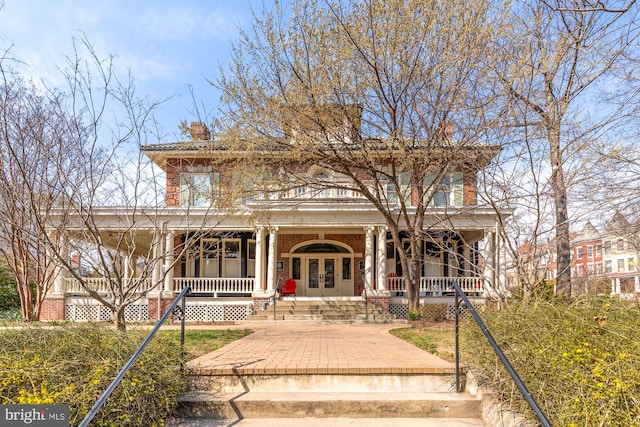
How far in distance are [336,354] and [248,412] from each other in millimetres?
2531

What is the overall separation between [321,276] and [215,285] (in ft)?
15.9

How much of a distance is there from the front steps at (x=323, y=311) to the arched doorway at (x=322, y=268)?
9.78 feet

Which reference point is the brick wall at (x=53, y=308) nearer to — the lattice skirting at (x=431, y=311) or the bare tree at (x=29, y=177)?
the bare tree at (x=29, y=177)

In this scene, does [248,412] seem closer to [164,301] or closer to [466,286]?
[164,301]

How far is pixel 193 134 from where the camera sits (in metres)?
12.2

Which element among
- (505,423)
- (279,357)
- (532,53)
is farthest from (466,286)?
(505,423)

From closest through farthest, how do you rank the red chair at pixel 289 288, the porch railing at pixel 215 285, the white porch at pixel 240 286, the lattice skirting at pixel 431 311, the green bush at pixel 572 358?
the green bush at pixel 572 358, the lattice skirting at pixel 431 311, the white porch at pixel 240 286, the porch railing at pixel 215 285, the red chair at pixel 289 288

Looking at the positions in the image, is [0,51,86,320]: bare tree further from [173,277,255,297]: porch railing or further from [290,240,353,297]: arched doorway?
[290,240,353,297]: arched doorway

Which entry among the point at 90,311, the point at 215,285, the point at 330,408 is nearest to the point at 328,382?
the point at 330,408

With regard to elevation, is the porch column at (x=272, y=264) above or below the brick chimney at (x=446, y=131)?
below

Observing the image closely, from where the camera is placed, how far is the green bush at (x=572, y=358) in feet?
11.1

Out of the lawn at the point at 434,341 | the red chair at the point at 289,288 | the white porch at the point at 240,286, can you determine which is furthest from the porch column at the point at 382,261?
the lawn at the point at 434,341

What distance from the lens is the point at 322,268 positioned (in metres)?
20.7

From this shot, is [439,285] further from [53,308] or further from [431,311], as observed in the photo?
[53,308]
